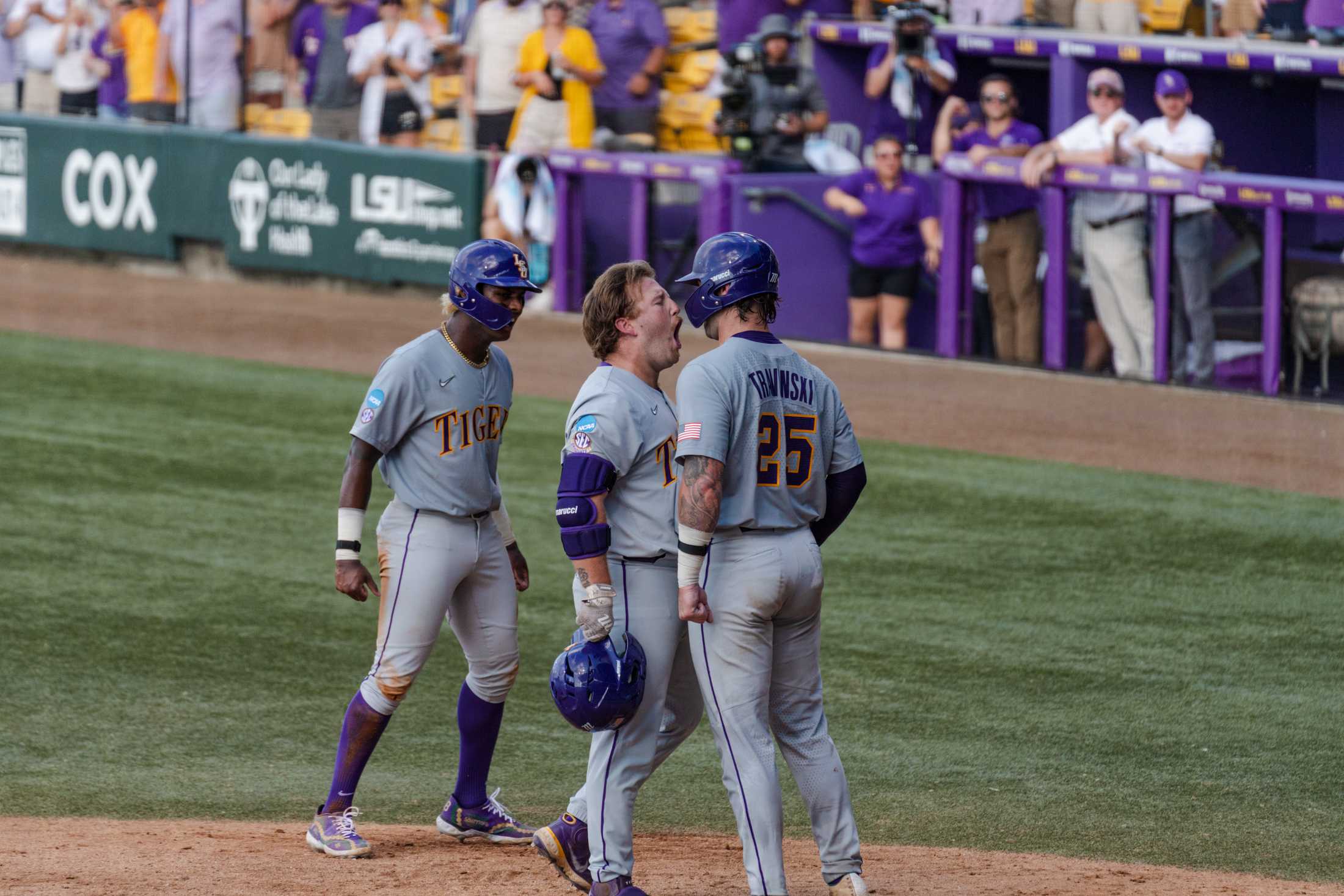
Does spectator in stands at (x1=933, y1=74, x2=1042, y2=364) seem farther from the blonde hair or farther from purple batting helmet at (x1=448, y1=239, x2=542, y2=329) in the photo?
the blonde hair

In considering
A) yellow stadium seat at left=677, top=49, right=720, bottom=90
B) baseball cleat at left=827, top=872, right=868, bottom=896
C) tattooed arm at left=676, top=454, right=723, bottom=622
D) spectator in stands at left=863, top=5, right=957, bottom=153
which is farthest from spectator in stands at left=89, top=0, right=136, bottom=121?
baseball cleat at left=827, top=872, right=868, bottom=896

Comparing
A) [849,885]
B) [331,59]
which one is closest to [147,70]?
[331,59]

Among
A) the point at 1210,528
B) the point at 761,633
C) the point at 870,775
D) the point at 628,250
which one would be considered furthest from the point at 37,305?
the point at 761,633

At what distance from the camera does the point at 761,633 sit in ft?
15.7

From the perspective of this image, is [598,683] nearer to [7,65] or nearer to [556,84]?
[556,84]

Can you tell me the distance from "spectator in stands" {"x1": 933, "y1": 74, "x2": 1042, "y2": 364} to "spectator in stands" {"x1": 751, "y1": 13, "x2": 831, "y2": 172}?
1.95m

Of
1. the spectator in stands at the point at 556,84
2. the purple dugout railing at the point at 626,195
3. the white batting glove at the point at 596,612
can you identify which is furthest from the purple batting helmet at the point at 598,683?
the spectator in stands at the point at 556,84

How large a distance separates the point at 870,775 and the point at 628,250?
10.4 metres

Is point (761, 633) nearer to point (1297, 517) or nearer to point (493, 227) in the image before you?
point (1297, 517)

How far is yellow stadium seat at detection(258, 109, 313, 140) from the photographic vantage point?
752 inches

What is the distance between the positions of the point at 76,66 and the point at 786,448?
1753 centimetres

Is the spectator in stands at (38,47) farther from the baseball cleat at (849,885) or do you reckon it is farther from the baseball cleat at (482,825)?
the baseball cleat at (849,885)

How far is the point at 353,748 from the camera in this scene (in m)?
5.57

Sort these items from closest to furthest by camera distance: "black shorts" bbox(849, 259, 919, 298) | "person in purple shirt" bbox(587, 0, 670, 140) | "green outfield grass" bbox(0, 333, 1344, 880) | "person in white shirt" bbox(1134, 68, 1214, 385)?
"green outfield grass" bbox(0, 333, 1344, 880), "person in white shirt" bbox(1134, 68, 1214, 385), "black shorts" bbox(849, 259, 919, 298), "person in purple shirt" bbox(587, 0, 670, 140)
